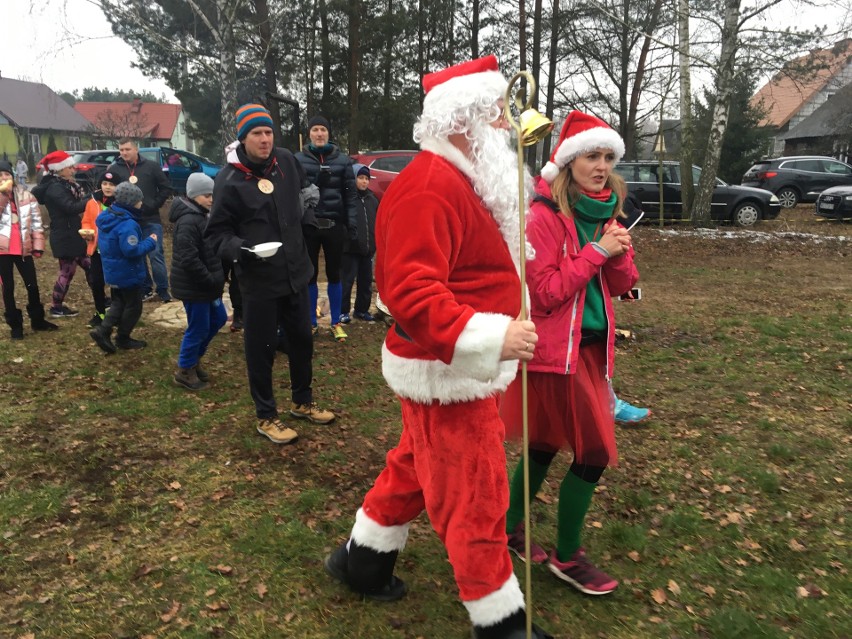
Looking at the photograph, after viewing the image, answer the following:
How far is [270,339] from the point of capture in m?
3.94

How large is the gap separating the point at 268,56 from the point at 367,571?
1866cm

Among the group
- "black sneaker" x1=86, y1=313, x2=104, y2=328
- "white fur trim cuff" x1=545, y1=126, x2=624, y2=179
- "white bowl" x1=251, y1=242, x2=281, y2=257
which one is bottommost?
"black sneaker" x1=86, y1=313, x2=104, y2=328

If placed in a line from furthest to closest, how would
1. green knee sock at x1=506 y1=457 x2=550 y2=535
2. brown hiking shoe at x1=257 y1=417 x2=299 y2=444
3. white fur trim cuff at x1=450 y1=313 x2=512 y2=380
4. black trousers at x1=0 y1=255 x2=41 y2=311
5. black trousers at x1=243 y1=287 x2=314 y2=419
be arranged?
1. black trousers at x1=0 y1=255 x2=41 y2=311
2. brown hiking shoe at x1=257 y1=417 x2=299 y2=444
3. black trousers at x1=243 y1=287 x2=314 y2=419
4. green knee sock at x1=506 y1=457 x2=550 y2=535
5. white fur trim cuff at x1=450 y1=313 x2=512 y2=380

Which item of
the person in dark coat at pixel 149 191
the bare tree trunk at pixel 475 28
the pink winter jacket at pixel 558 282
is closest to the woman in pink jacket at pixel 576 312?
the pink winter jacket at pixel 558 282

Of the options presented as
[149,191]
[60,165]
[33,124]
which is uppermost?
[33,124]

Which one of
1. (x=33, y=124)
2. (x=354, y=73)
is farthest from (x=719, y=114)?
(x=33, y=124)

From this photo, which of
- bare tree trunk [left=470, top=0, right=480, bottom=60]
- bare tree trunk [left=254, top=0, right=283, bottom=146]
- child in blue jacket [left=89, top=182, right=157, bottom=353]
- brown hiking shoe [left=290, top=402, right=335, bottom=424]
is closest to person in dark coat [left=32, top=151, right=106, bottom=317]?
child in blue jacket [left=89, top=182, right=157, bottom=353]

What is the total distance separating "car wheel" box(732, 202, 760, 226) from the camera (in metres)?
15.5

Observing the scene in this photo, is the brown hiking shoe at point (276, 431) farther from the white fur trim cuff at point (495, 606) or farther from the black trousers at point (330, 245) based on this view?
the white fur trim cuff at point (495, 606)

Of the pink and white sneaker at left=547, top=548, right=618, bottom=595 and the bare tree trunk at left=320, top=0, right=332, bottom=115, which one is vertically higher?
the bare tree trunk at left=320, top=0, right=332, bottom=115

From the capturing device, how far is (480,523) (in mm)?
2039

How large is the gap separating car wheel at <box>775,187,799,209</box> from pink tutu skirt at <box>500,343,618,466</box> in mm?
20285

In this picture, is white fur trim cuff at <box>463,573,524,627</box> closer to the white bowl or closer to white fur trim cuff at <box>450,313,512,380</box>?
white fur trim cuff at <box>450,313,512,380</box>

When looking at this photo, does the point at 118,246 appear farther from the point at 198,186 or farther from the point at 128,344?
the point at 198,186
